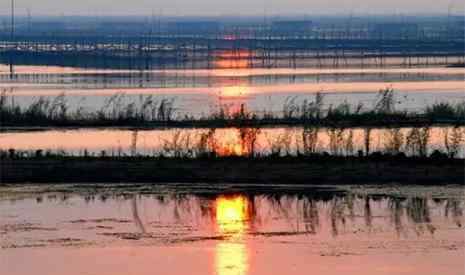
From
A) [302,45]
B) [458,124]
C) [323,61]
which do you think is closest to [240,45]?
[302,45]

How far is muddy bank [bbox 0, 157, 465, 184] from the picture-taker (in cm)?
2230

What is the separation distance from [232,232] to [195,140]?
28.3 feet

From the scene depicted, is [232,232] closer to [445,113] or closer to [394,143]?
[394,143]

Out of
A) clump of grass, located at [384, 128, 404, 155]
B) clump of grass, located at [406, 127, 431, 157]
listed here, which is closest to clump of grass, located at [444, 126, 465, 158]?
clump of grass, located at [406, 127, 431, 157]

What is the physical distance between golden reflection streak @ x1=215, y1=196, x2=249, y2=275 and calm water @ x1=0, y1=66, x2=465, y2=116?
13342 mm

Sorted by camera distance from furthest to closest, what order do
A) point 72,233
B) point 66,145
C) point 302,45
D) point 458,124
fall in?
point 302,45 < point 458,124 < point 66,145 < point 72,233

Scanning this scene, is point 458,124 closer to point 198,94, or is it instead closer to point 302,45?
point 198,94

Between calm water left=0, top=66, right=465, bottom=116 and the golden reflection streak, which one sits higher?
the golden reflection streak

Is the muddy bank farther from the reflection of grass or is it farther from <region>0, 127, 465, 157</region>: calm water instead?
the reflection of grass

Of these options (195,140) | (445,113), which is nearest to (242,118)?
(195,140)

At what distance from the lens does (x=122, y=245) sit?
666 inches

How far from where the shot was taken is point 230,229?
18.1 m

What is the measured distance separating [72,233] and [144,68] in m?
44.8

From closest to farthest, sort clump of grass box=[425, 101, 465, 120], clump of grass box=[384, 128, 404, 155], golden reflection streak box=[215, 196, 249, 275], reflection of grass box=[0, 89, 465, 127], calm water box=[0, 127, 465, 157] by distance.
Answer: golden reflection streak box=[215, 196, 249, 275]
clump of grass box=[384, 128, 404, 155]
calm water box=[0, 127, 465, 157]
reflection of grass box=[0, 89, 465, 127]
clump of grass box=[425, 101, 465, 120]
